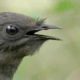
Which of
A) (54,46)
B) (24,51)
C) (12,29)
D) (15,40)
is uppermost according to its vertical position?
(12,29)

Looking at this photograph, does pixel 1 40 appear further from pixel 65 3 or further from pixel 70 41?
pixel 70 41

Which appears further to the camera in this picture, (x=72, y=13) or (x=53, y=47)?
(x=53, y=47)

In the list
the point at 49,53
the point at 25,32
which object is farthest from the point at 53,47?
the point at 25,32

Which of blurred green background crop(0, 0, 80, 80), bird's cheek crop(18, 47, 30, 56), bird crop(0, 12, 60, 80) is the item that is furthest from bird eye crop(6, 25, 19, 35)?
blurred green background crop(0, 0, 80, 80)

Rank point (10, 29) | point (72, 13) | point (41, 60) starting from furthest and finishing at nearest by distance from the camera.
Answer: point (41, 60)
point (72, 13)
point (10, 29)

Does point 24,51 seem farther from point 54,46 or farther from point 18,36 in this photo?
point 54,46

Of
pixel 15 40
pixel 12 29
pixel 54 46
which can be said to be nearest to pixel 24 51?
pixel 15 40

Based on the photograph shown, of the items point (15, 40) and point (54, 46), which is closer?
point (15, 40)

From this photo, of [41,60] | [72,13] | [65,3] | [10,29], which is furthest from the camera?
[41,60]

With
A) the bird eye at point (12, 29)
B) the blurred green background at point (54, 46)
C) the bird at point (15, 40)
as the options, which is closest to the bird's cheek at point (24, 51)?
the bird at point (15, 40)
